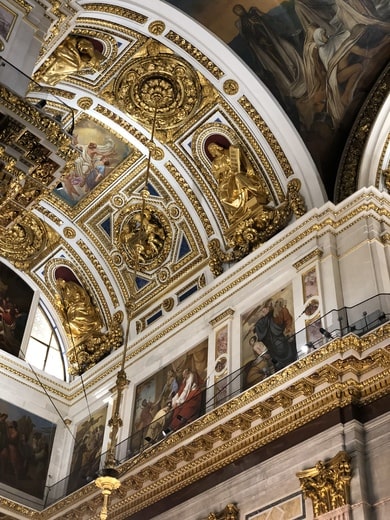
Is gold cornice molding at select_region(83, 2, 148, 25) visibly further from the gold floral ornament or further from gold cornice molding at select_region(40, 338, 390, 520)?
gold cornice molding at select_region(40, 338, 390, 520)

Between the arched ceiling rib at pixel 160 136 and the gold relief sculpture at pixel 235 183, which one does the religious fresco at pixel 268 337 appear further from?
the gold relief sculpture at pixel 235 183

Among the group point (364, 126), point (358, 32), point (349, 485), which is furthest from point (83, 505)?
point (358, 32)

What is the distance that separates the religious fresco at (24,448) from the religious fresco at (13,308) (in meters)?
1.53

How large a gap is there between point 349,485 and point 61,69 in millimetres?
9079

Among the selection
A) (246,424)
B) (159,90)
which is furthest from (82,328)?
(246,424)

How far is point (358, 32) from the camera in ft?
46.2

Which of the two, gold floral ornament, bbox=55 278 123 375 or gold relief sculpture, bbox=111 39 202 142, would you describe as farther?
gold floral ornament, bbox=55 278 123 375

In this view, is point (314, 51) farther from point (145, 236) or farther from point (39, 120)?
point (39, 120)

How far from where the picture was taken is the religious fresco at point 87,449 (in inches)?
616

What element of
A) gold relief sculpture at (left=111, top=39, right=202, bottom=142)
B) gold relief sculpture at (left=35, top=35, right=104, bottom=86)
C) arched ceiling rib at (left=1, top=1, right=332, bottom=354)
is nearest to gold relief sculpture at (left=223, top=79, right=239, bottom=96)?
arched ceiling rib at (left=1, top=1, right=332, bottom=354)

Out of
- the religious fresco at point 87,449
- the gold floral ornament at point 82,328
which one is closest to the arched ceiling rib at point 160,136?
the gold floral ornament at point 82,328

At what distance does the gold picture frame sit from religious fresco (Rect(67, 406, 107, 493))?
335 inches

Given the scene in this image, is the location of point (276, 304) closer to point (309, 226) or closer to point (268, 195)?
point (309, 226)

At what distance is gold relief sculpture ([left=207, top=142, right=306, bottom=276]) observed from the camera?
48.0ft
